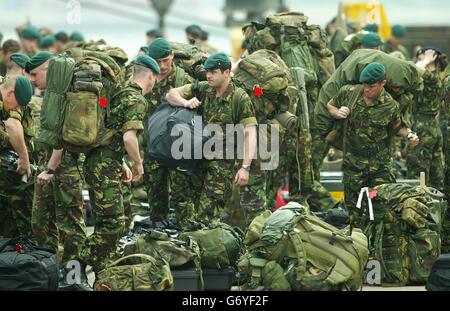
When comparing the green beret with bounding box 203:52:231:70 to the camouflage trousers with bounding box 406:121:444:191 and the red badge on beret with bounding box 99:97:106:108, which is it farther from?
the camouflage trousers with bounding box 406:121:444:191

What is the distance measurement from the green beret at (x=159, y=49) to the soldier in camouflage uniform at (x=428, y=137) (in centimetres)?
393

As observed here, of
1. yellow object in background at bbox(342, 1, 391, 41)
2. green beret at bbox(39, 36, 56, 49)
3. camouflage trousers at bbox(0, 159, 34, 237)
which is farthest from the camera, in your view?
green beret at bbox(39, 36, 56, 49)

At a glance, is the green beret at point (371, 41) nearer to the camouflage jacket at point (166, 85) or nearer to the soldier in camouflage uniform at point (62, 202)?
the camouflage jacket at point (166, 85)

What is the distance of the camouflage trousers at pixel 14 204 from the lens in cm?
1294

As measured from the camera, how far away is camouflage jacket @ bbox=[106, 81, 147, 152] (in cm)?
1206

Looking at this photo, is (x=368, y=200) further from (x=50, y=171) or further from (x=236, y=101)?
(x=50, y=171)

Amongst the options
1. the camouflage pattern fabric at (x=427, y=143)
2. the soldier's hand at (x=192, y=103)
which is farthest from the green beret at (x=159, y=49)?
the camouflage pattern fabric at (x=427, y=143)

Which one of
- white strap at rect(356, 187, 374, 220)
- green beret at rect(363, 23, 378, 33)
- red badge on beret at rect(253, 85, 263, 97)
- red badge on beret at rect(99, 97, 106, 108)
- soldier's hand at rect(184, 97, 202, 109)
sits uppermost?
green beret at rect(363, 23, 378, 33)

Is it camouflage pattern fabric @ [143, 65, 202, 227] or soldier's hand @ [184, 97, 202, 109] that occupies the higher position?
soldier's hand @ [184, 97, 202, 109]

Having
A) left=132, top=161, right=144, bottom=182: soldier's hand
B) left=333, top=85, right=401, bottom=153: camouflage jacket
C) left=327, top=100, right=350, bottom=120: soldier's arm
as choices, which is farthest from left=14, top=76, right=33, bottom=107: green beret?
left=333, top=85, right=401, bottom=153: camouflage jacket

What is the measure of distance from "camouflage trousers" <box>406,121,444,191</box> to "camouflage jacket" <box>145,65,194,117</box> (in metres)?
3.58

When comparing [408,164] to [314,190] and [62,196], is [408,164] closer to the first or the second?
[314,190]

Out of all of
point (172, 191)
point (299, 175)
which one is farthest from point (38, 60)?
point (299, 175)

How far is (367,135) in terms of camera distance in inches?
522
